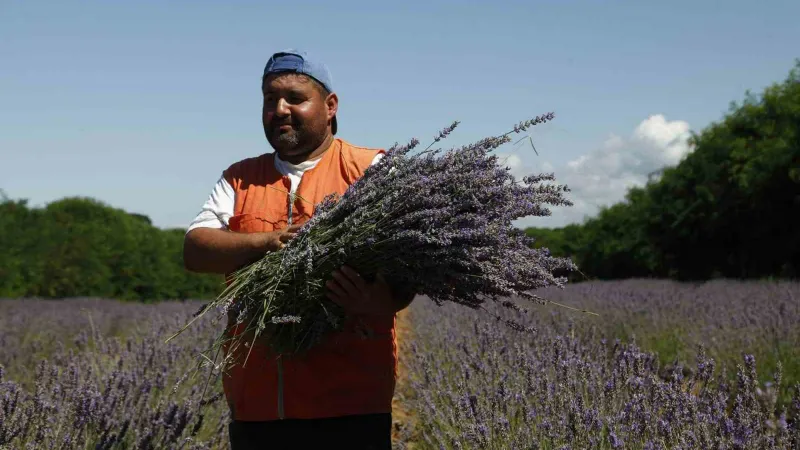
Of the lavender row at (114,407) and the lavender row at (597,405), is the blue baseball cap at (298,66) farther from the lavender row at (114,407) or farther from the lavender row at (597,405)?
the lavender row at (597,405)

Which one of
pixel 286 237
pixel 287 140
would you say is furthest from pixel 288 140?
pixel 286 237

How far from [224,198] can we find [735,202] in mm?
16058

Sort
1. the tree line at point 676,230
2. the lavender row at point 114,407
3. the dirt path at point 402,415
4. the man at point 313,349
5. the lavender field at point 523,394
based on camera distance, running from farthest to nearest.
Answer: the tree line at point 676,230, the dirt path at point 402,415, the lavender row at point 114,407, the lavender field at point 523,394, the man at point 313,349

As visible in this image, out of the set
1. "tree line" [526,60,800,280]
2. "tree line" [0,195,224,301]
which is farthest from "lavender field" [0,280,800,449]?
"tree line" [526,60,800,280]

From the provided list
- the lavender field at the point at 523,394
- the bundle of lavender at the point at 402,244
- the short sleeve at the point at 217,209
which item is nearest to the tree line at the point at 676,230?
the lavender field at the point at 523,394

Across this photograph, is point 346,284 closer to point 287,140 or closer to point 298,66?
point 287,140

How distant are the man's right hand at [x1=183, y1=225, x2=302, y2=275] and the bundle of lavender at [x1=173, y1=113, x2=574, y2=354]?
35mm

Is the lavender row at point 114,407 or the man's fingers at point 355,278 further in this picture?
the lavender row at point 114,407

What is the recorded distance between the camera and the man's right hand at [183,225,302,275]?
6.44 ft

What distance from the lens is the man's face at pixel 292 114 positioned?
7.15 feet

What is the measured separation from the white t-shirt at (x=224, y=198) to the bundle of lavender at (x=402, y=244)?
0.79ft

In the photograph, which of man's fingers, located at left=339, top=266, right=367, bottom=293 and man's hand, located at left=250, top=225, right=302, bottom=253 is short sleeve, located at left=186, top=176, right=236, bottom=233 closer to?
man's hand, located at left=250, top=225, right=302, bottom=253

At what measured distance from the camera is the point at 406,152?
2.03 meters

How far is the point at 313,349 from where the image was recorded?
2.14m
